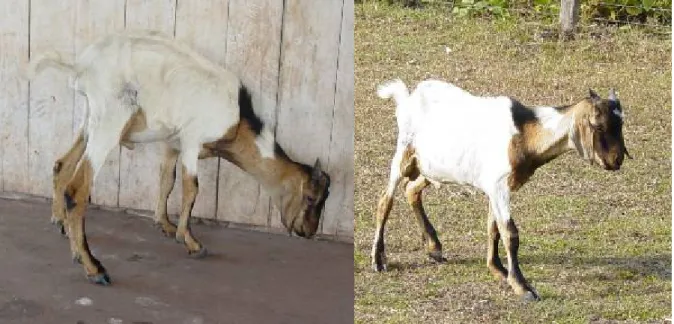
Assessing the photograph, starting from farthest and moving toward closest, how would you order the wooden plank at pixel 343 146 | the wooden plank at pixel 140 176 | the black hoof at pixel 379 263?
the wooden plank at pixel 140 176
the wooden plank at pixel 343 146
the black hoof at pixel 379 263

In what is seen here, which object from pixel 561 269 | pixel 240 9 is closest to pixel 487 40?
pixel 561 269

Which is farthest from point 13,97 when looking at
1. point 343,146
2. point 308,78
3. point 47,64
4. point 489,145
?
point 489,145

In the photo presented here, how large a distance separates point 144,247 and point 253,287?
0.48 metres

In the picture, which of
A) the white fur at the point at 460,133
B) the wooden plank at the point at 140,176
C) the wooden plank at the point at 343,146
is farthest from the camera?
the wooden plank at the point at 140,176

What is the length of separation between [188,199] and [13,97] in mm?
931

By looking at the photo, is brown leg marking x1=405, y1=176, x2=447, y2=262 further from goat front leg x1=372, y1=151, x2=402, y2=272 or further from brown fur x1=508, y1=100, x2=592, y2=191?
brown fur x1=508, y1=100, x2=592, y2=191

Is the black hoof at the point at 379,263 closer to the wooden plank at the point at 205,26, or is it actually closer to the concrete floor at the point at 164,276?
the concrete floor at the point at 164,276

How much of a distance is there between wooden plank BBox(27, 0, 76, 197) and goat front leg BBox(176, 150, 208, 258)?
1.94ft

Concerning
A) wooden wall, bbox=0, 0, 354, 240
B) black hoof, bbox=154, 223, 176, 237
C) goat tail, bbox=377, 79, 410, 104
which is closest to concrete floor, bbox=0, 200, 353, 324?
black hoof, bbox=154, 223, 176, 237

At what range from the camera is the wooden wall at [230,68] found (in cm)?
505

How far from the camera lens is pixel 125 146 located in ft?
16.6

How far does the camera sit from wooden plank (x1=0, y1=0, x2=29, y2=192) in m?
5.26

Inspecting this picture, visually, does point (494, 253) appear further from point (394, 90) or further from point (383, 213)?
point (394, 90)

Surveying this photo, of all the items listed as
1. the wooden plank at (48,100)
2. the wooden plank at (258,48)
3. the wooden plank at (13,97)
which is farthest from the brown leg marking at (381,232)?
the wooden plank at (13,97)
